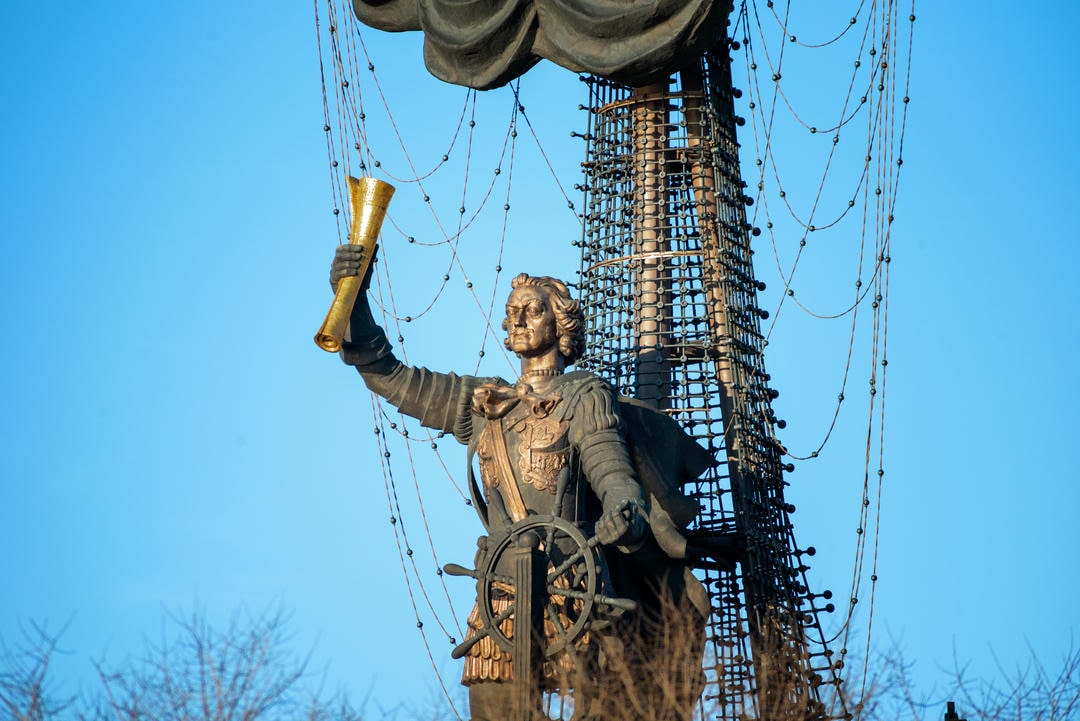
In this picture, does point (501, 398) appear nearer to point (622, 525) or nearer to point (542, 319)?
point (542, 319)

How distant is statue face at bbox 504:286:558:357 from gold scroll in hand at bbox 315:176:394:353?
Answer: 99 centimetres

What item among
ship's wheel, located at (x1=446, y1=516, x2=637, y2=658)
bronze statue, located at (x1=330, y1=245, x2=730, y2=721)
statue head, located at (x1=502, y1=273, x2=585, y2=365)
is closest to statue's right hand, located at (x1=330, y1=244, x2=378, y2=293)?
bronze statue, located at (x1=330, y1=245, x2=730, y2=721)

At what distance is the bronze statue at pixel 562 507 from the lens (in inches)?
582

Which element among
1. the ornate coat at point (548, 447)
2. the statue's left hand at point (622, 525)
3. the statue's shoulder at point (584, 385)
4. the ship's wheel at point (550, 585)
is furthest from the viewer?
the statue's shoulder at point (584, 385)

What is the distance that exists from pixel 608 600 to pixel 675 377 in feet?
15.0

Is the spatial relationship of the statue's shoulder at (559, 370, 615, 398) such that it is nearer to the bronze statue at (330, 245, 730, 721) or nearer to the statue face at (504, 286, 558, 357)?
the bronze statue at (330, 245, 730, 721)

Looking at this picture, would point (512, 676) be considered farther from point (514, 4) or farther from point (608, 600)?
point (514, 4)

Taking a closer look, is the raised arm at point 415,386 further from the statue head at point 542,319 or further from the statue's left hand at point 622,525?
the statue's left hand at point 622,525

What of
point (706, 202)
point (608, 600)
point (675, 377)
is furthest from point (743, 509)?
point (608, 600)

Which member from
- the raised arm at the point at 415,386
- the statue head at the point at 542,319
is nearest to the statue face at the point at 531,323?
the statue head at the point at 542,319

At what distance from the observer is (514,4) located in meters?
18.3

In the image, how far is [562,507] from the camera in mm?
15797

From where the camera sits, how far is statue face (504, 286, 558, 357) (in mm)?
16156

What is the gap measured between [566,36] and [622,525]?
15.2 feet
